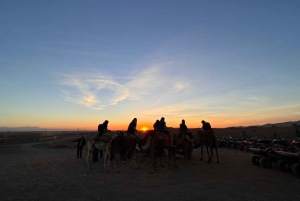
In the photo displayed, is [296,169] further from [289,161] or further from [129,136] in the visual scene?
[129,136]

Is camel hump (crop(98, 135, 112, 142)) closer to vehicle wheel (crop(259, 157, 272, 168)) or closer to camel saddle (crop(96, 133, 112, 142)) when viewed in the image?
camel saddle (crop(96, 133, 112, 142))

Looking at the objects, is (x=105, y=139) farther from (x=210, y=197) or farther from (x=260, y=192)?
(x=260, y=192)

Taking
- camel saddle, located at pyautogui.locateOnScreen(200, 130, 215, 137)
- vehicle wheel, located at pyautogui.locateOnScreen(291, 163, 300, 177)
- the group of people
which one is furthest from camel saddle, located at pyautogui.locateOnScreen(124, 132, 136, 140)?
vehicle wheel, located at pyautogui.locateOnScreen(291, 163, 300, 177)

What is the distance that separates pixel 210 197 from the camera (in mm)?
7695

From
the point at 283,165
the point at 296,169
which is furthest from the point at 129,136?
the point at 296,169

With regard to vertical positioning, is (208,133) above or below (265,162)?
above

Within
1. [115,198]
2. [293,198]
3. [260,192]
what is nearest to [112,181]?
[115,198]

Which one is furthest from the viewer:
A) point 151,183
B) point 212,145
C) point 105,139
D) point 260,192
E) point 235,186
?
point 212,145

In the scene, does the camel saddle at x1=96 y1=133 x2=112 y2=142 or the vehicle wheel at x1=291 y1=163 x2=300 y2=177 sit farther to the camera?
the camel saddle at x1=96 y1=133 x2=112 y2=142

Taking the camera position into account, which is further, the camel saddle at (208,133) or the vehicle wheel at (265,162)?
the camel saddle at (208,133)

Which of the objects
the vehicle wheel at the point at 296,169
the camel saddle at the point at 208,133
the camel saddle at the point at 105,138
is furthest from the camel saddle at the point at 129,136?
the vehicle wheel at the point at 296,169

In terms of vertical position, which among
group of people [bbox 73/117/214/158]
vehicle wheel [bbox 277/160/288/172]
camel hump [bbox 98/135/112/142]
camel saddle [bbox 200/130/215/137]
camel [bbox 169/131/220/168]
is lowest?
vehicle wheel [bbox 277/160/288/172]

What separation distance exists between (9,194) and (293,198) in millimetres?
10946

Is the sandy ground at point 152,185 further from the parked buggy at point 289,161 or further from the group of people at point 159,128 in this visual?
the group of people at point 159,128
